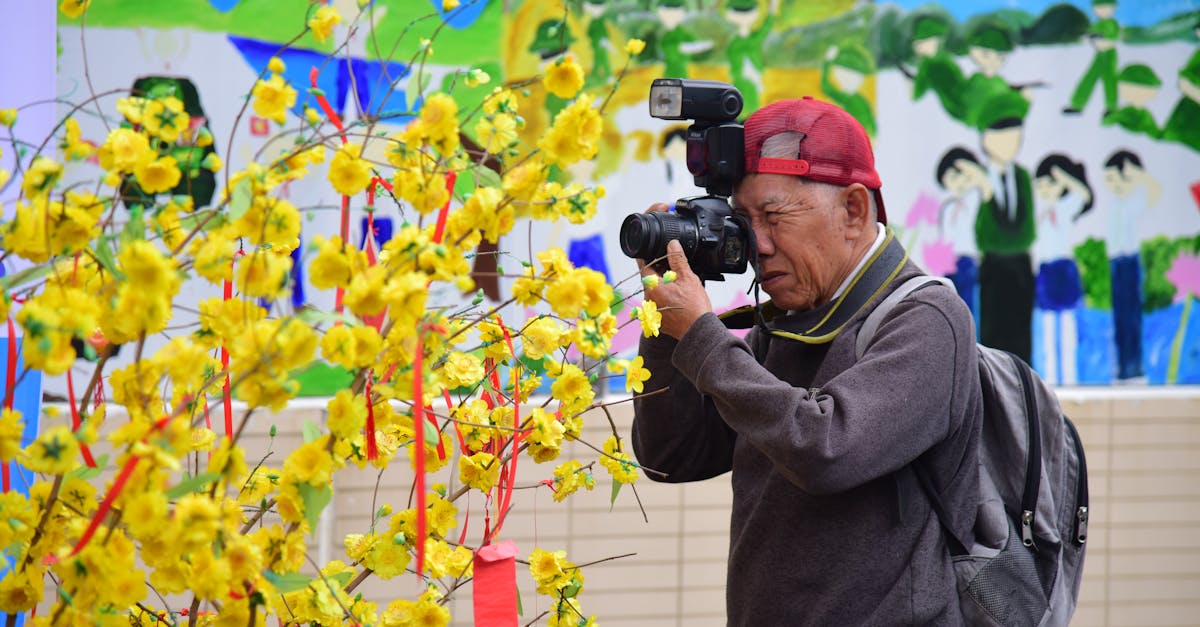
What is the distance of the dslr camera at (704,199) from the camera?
5.14ft

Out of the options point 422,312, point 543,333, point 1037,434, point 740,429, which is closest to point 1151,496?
point 1037,434

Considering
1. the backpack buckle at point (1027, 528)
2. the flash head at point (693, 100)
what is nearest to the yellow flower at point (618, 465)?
the flash head at point (693, 100)

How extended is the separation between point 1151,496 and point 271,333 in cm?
324

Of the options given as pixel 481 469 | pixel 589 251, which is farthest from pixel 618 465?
pixel 589 251

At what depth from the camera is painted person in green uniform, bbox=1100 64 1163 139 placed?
11.0ft

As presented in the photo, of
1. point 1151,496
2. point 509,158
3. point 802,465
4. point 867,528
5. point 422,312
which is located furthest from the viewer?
point 1151,496

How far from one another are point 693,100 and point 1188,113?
7.82 feet

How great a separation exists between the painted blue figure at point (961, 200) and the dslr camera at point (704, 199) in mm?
1807

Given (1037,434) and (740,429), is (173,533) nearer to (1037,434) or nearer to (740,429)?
(740,429)

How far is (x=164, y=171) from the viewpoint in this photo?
957 mm

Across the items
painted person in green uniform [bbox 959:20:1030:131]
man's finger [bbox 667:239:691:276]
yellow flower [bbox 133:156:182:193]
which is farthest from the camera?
painted person in green uniform [bbox 959:20:1030:131]

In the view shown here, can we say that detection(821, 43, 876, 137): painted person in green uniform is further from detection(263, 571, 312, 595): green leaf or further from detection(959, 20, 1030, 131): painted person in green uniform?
detection(263, 571, 312, 595): green leaf

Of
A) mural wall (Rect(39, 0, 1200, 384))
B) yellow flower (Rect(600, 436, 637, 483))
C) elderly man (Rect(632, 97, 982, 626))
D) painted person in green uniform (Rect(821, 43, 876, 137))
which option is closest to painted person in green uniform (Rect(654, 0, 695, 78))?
mural wall (Rect(39, 0, 1200, 384))

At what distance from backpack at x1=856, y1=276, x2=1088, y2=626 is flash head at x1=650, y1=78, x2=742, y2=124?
35cm
